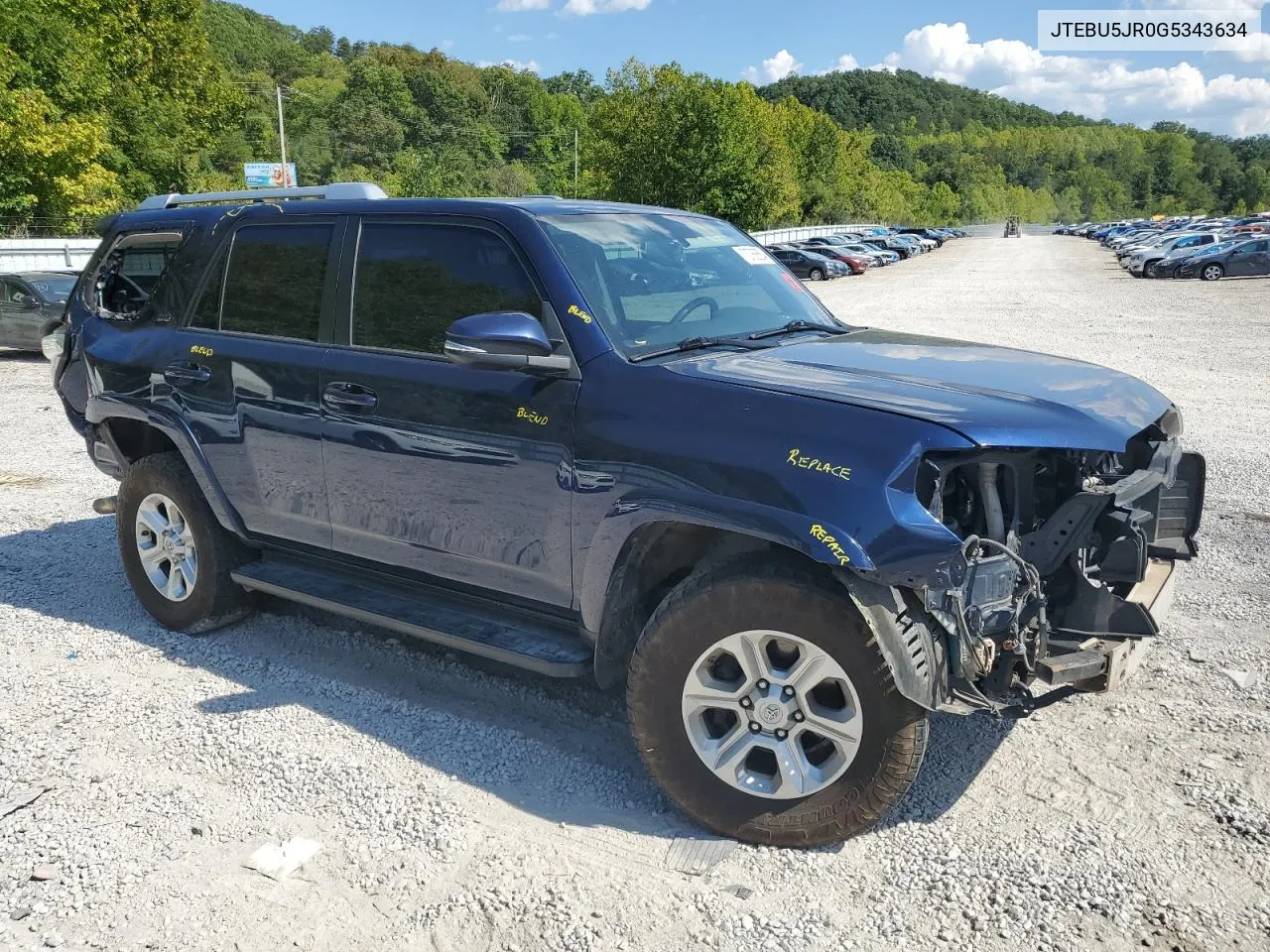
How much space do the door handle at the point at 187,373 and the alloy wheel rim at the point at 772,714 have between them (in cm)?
282

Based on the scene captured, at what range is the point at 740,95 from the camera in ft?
208

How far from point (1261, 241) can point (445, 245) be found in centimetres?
3874

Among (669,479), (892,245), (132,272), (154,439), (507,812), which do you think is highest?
(892,245)

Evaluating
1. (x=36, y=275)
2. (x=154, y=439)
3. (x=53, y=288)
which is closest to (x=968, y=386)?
(x=154, y=439)

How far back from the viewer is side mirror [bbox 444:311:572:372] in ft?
11.1

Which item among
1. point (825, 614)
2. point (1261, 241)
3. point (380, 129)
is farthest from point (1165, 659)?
point (380, 129)

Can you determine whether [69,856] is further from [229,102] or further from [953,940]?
[229,102]

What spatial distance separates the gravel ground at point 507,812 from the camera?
Result: 115 inches

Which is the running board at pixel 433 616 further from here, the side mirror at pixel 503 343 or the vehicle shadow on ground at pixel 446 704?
the side mirror at pixel 503 343

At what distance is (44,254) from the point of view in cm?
2966

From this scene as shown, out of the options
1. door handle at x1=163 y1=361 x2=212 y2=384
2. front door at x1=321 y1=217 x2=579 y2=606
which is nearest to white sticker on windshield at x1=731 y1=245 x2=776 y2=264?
front door at x1=321 y1=217 x2=579 y2=606

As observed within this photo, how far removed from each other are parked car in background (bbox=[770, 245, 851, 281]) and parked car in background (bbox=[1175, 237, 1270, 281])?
13103mm

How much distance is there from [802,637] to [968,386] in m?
1.00

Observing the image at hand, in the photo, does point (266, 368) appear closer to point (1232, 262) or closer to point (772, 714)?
point (772, 714)
